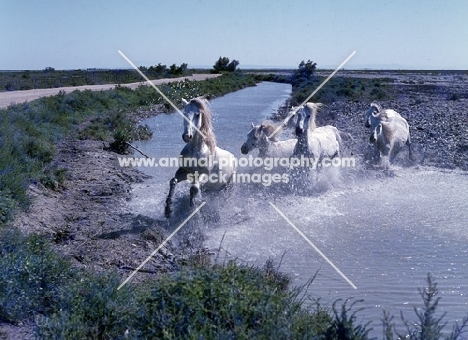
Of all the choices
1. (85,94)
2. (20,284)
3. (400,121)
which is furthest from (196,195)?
(85,94)

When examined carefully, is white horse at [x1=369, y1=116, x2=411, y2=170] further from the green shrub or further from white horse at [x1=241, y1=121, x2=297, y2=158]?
the green shrub

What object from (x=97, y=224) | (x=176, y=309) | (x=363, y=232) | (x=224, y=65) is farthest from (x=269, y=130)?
(x=224, y=65)

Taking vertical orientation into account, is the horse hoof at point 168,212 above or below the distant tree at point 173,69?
below

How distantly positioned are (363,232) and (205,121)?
306 centimetres

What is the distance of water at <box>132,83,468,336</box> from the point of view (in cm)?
649

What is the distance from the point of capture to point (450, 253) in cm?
773

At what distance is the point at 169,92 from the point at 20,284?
1191 inches

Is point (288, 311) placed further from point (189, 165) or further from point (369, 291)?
point (189, 165)

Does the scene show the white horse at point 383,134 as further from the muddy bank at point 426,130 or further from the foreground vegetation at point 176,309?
the foreground vegetation at point 176,309

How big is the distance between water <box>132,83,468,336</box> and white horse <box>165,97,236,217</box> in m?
0.48

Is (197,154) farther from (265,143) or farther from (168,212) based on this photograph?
(265,143)

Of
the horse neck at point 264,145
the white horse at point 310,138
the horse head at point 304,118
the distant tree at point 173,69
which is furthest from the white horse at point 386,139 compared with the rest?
the distant tree at point 173,69

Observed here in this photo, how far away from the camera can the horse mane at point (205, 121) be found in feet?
28.0

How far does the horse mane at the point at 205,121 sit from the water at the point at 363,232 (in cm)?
115
